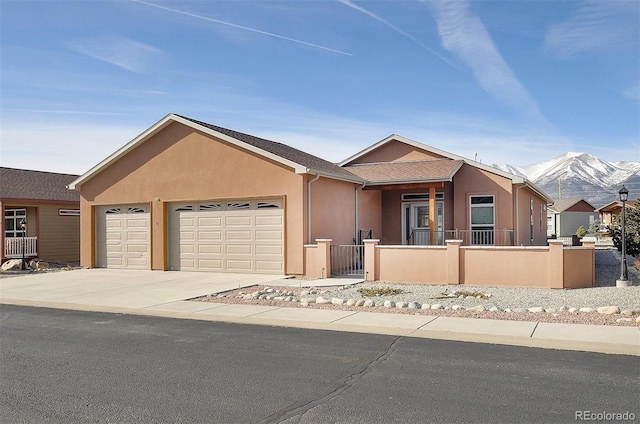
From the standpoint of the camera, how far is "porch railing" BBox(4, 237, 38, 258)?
2425 cm

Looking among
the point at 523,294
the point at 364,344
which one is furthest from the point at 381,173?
the point at 364,344

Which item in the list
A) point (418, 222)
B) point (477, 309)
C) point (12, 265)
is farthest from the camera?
point (12, 265)

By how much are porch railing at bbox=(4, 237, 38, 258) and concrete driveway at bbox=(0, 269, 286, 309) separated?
565cm

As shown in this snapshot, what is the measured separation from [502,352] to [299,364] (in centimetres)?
285

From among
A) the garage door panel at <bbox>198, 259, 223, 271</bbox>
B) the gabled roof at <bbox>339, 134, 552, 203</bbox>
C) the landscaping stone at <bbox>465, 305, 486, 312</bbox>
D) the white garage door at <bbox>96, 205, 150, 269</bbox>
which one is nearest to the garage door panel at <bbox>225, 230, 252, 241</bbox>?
the garage door panel at <bbox>198, 259, 223, 271</bbox>

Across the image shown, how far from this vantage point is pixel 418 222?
2291 centimetres

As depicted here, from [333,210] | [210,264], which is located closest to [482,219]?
[333,210]

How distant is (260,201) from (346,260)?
137 inches

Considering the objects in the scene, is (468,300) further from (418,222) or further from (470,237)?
(418,222)

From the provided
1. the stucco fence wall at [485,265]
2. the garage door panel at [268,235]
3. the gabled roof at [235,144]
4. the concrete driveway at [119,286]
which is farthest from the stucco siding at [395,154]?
the concrete driveway at [119,286]

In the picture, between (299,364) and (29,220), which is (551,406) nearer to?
(299,364)

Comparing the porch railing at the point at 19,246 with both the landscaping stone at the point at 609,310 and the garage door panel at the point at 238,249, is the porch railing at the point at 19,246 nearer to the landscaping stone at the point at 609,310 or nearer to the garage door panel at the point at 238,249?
the garage door panel at the point at 238,249

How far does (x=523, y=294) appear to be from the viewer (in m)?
12.9

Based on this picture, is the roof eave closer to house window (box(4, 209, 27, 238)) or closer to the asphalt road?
house window (box(4, 209, 27, 238))
